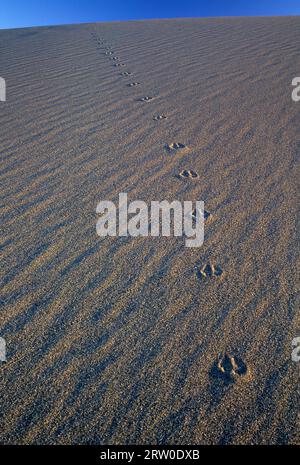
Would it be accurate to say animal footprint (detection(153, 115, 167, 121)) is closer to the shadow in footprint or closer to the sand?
the sand

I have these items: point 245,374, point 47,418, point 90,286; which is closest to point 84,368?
point 47,418

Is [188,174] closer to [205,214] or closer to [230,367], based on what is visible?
[205,214]

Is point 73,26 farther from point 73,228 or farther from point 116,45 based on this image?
point 73,228

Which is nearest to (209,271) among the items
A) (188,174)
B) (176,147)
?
(188,174)

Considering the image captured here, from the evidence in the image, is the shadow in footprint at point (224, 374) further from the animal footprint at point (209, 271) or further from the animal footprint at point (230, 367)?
the animal footprint at point (209, 271)

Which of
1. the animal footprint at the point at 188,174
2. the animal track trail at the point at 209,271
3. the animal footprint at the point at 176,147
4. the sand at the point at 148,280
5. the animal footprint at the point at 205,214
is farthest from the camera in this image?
the animal footprint at the point at 176,147

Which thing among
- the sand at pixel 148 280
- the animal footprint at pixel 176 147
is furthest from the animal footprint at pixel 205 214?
the animal footprint at pixel 176 147
